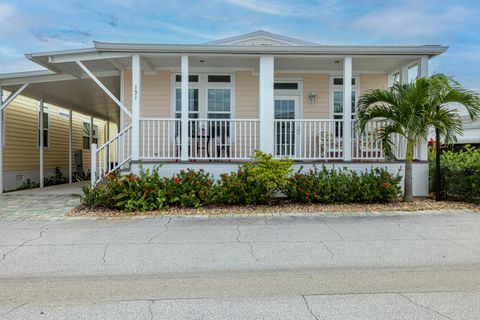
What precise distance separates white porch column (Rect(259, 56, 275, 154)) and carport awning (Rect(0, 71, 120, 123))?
186 inches

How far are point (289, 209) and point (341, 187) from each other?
1371 mm

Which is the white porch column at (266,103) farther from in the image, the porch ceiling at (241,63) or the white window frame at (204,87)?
the white window frame at (204,87)

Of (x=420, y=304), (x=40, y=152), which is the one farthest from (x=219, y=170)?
(x=40, y=152)

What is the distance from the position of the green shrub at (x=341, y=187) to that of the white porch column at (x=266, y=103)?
1.22 m

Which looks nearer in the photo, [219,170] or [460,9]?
[219,170]

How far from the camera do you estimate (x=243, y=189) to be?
7.94m

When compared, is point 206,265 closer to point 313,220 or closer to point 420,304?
point 420,304

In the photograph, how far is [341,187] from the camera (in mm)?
8188

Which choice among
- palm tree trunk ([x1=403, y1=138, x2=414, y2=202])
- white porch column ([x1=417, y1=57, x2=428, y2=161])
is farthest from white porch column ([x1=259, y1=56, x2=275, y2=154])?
white porch column ([x1=417, y1=57, x2=428, y2=161])

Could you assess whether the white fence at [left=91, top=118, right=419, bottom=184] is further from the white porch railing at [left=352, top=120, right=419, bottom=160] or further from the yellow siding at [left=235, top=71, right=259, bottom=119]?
the yellow siding at [left=235, top=71, right=259, bottom=119]

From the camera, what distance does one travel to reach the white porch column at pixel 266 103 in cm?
892

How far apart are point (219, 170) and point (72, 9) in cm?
1221

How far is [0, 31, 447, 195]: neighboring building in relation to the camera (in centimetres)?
880

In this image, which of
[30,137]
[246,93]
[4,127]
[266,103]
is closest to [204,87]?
[246,93]
